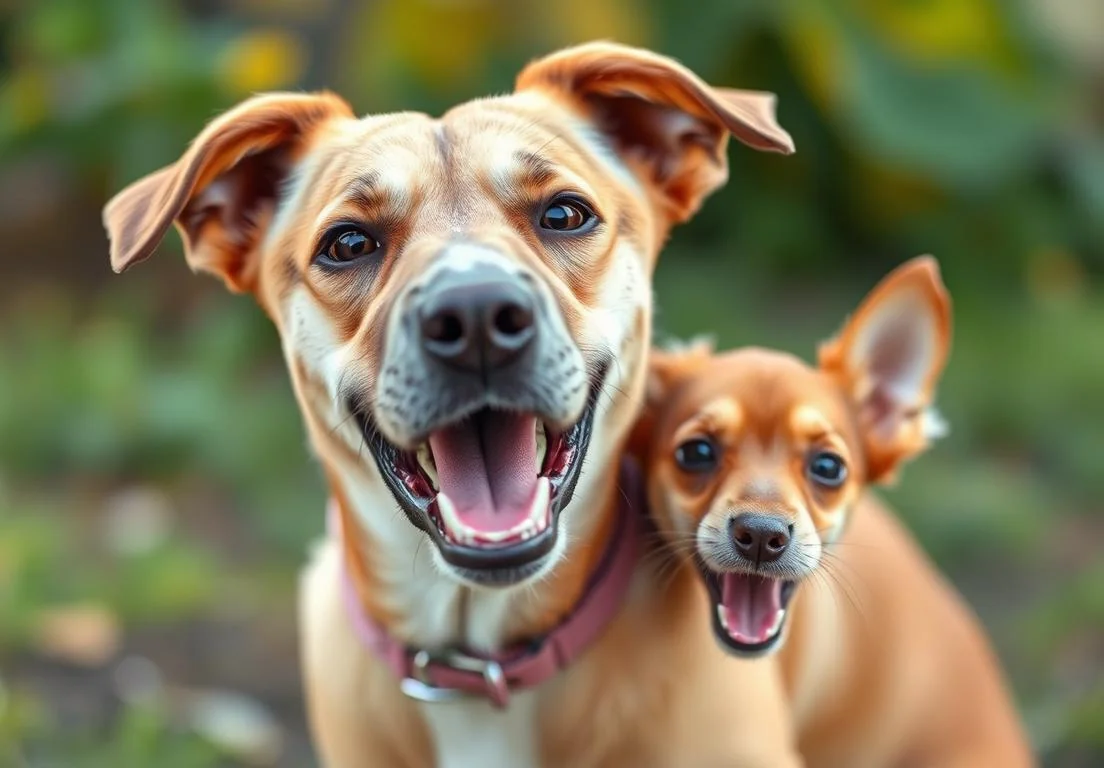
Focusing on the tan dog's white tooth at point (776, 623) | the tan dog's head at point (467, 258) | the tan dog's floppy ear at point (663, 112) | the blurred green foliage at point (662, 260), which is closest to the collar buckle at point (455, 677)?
the tan dog's head at point (467, 258)

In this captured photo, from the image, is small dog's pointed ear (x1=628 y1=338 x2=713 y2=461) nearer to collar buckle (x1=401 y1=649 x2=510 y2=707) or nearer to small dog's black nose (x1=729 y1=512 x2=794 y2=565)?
small dog's black nose (x1=729 y1=512 x2=794 y2=565)

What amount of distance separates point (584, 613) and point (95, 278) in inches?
181

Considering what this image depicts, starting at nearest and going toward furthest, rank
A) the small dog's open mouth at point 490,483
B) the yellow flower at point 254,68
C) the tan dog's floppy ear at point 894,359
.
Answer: the small dog's open mouth at point 490,483 → the tan dog's floppy ear at point 894,359 → the yellow flower at point 254,68

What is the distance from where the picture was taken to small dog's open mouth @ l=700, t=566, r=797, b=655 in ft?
7.85

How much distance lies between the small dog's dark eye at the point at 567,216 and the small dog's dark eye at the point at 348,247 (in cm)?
31

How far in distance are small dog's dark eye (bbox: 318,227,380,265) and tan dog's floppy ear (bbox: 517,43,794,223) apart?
49 cm

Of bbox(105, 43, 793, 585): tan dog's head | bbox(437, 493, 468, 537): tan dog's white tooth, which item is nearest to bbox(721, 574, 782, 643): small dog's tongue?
bbox(105, 43, 793, 585): tan dog's head

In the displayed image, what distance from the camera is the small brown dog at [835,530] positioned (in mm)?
2422

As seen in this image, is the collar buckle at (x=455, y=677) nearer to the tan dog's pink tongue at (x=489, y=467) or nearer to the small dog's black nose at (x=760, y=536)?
the tan dog's pink tongue at (x=489, y=467)

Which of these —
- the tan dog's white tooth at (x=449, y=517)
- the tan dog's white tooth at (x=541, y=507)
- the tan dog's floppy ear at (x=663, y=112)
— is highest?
the tan dog's floppy ear at (x=663, y=112)

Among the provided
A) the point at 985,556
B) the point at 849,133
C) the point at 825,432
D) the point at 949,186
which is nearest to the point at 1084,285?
the point at 949,186

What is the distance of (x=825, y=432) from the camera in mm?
2498

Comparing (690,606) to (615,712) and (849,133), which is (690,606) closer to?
(615,712)

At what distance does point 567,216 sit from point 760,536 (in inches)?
26.0
